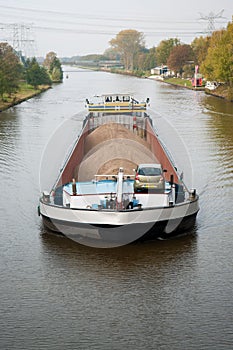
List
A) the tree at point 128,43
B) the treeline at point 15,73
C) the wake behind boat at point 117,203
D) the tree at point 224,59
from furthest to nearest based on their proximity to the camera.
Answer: the tree at point 128,43, the tree at point 224,59, the treeline at point 15,73, the wake behind boat at point 117,203

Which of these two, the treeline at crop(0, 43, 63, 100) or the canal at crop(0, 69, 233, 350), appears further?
the treeline at crop(0, 43, 63, 100)

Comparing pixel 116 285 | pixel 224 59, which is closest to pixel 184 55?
pixel 224 59

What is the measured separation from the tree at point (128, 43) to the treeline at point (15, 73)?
40731 millimetres

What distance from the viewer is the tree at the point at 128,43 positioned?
104 m

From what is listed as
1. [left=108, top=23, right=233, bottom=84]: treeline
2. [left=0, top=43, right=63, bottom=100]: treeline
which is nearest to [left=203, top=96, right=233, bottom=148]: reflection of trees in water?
[left=108, top=23, right=233, bottom=84]: treeline

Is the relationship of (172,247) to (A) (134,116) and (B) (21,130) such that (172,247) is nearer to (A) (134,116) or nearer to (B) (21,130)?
(A) (134,116)

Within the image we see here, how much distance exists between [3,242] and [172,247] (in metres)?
2.64

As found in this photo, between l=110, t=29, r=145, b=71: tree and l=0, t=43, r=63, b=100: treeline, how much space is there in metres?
40.7

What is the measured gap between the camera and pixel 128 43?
10506 cm

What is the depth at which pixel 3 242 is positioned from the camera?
9.02m

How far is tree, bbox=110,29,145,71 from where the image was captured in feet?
340

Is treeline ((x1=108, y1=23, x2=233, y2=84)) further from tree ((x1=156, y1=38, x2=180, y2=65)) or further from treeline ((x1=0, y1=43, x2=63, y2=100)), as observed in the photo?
treeline ((x1=0, y1=43, x2=63, y2=100))

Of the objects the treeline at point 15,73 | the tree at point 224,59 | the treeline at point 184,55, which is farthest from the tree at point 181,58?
the tree at point 224,59

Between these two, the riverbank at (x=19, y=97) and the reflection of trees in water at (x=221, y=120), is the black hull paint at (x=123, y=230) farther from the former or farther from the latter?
the riverbank at (x=19, y=97)
